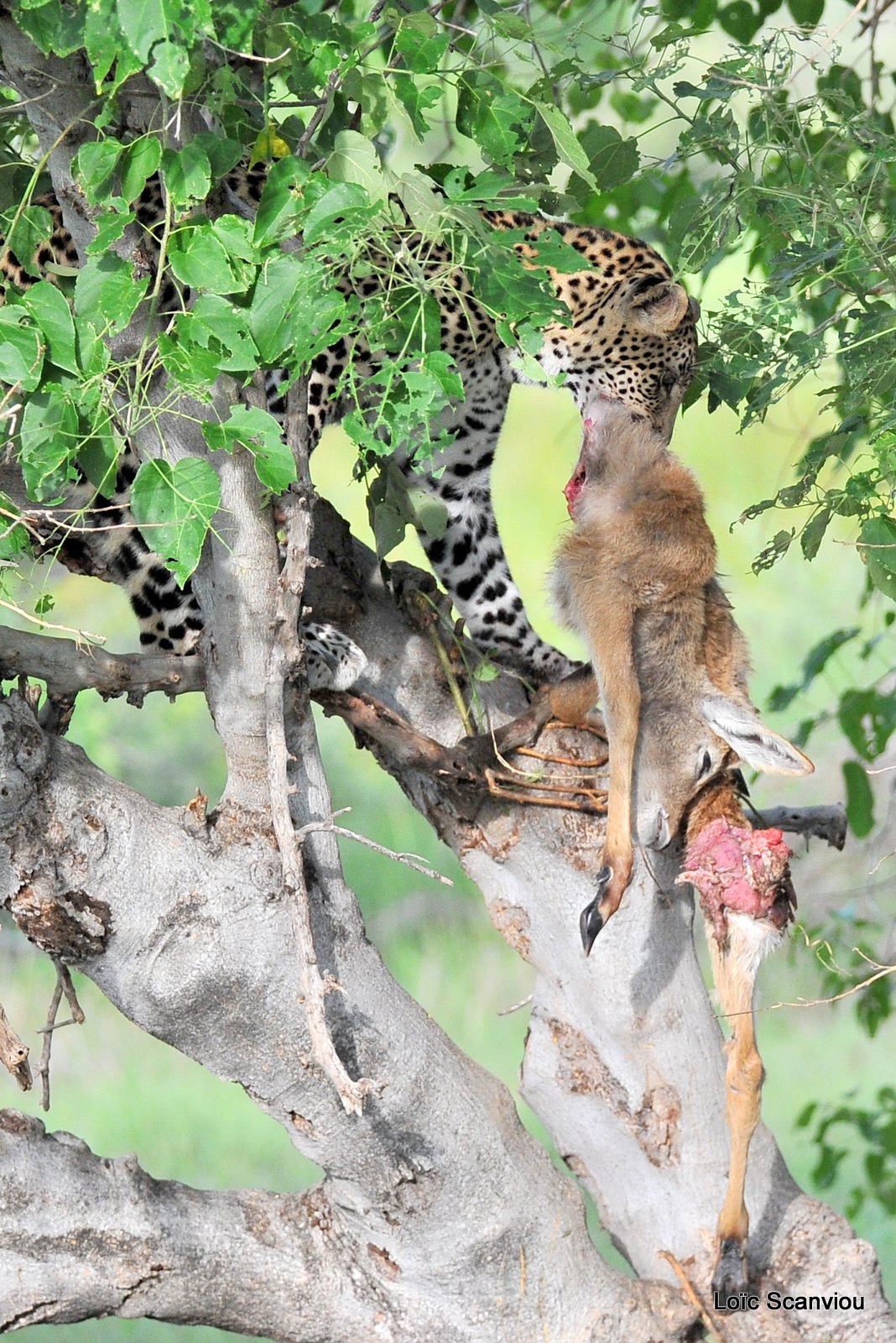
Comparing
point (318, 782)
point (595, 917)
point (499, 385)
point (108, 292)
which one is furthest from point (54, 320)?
point (499, 385)

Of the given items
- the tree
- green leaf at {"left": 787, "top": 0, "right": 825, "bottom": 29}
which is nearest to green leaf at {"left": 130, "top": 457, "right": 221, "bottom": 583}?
the tree

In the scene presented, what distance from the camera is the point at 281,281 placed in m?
1.30

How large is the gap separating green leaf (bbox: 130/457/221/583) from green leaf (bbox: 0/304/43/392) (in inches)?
5.4

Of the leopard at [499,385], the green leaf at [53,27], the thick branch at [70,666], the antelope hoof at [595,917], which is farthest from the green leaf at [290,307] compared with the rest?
the leopard at [499,385]

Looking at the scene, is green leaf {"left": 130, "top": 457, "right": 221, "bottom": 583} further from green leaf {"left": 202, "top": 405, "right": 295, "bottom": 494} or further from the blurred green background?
the blurred green background

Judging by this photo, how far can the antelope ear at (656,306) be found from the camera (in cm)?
271

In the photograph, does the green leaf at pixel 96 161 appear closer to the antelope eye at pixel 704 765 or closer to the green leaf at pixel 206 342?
the green leaf at pixel 206 342

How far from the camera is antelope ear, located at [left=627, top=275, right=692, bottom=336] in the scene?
2.71 metres

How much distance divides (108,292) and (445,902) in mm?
3594

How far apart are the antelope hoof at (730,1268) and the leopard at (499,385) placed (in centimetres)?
91

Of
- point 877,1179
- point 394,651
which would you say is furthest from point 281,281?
point 877,1179

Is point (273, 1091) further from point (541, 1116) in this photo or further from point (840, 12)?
point (840, 12)

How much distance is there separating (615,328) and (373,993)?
1.50 m

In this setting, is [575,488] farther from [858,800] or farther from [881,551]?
[858,800]
